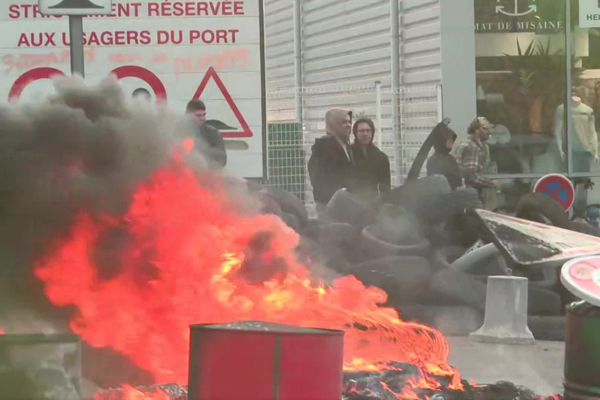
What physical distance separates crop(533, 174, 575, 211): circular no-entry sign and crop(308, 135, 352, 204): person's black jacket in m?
2.44

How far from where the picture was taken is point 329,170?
36.7 feet

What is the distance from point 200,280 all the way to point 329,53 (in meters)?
6.15

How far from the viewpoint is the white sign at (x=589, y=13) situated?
12578 millimetres

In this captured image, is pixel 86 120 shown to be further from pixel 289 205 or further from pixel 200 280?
pixel 289 205

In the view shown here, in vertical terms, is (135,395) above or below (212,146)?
below

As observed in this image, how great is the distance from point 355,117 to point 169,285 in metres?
5.12

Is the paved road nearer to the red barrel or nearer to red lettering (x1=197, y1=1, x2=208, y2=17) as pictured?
the red barrel

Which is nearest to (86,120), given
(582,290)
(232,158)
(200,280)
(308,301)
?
(200,280)

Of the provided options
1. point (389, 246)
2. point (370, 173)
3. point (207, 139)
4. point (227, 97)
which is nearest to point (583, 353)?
point (207, 139)

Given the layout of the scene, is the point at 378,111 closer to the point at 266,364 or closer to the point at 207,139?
the point at 207,139

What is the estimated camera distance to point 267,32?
37.1ft

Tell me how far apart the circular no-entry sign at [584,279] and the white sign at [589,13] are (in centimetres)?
723

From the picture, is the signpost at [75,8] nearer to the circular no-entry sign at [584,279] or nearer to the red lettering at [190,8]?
the red lettering at [190,8]

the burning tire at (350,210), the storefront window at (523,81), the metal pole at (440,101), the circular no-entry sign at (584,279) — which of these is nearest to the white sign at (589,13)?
the storefront window at (523,81)
